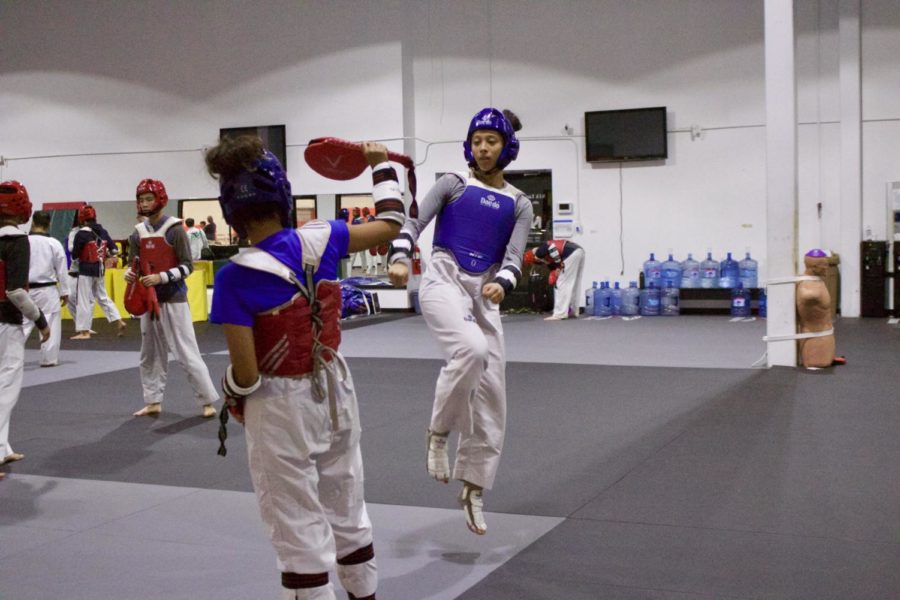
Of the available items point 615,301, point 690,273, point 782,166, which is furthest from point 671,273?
point 782,166

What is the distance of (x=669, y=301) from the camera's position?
58.1ft

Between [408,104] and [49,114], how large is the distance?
9155mm

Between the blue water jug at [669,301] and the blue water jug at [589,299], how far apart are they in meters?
1.31

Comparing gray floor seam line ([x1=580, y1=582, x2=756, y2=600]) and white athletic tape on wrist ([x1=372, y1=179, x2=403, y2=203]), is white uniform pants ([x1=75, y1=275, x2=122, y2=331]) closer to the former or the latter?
white athletic tape on wrist ([x1=372, y1=179, x2=403, y2=203])

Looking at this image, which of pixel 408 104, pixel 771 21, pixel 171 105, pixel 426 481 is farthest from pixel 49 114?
pixel 426 481

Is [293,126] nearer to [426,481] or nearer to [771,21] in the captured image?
[771,21]

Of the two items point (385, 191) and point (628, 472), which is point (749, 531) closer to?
point (628, 472)

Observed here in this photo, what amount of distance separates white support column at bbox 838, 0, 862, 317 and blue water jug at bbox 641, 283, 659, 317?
3.33 metres

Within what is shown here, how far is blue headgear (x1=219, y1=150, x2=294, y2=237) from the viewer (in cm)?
318

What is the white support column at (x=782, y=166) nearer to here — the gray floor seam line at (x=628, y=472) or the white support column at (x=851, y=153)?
the gray floor seam line at (x=628, y=472)

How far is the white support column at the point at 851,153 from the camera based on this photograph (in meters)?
16.7

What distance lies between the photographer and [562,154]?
1881 centimetres

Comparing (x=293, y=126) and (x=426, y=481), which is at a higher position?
(x=293, y=126)

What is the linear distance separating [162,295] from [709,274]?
39.2 feet
